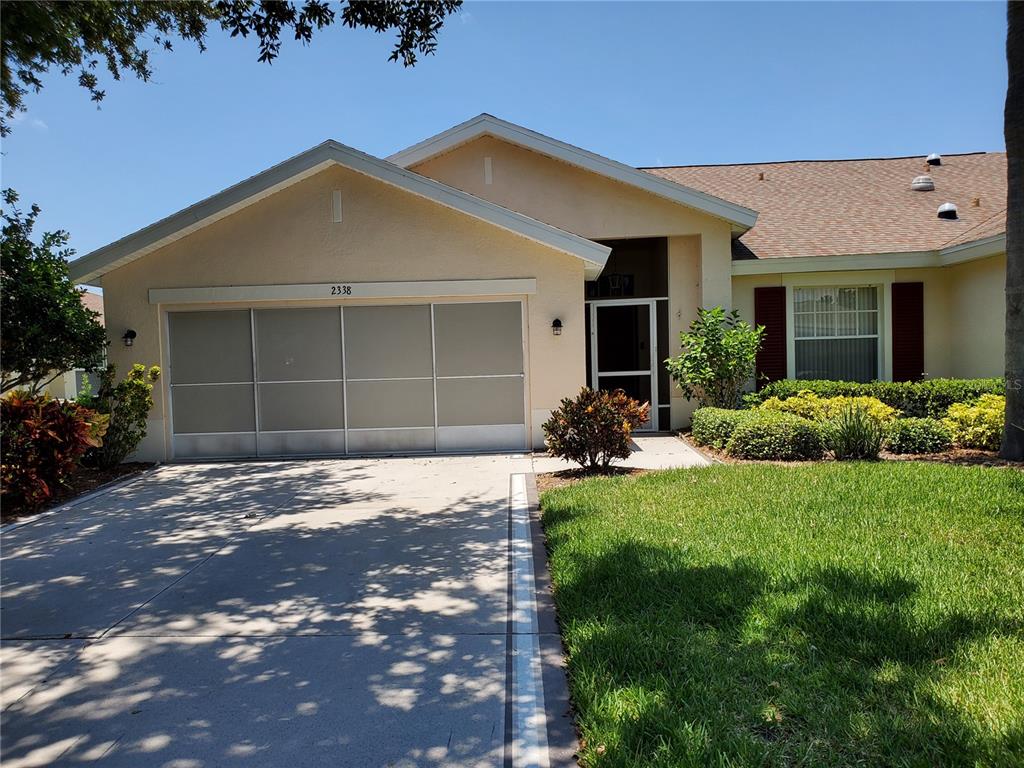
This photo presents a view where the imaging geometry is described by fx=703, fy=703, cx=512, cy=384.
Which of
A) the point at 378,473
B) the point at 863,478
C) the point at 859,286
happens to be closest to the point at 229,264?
the point at 378,473

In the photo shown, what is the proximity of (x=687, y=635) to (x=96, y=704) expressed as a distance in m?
3.29

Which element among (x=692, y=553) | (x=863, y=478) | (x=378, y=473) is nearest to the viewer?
(x=692, y=553)

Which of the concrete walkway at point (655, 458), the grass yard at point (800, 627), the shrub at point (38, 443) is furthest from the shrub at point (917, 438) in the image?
the shrub at point (38, 443)

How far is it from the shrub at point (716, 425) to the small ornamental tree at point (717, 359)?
75cm

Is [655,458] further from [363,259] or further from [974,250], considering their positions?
[974,250]

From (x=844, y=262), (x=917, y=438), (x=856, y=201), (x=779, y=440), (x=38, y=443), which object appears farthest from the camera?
(x=856, y=201)

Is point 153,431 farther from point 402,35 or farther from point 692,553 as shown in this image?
point 692,553

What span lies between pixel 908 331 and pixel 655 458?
22.4 ft

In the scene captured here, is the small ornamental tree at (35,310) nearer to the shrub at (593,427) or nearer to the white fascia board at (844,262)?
the shrub at (593,427)

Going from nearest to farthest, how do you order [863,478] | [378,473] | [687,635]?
1. [687,635]
2. [863,478]
3. [378,473]

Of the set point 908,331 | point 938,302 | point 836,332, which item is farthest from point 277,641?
point 938,302

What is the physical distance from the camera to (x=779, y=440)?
979 centimetres

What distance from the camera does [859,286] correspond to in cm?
1397

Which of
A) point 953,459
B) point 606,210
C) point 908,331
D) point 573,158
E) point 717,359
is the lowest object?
point 953,459
